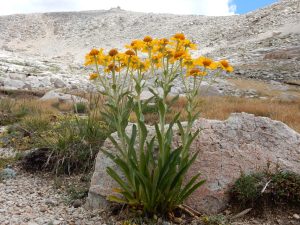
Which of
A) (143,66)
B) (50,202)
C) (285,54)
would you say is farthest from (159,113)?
(285,54)

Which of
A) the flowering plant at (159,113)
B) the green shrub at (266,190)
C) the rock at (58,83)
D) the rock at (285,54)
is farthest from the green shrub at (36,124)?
the rock at (285,54)

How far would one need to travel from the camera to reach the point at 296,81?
18.4 m

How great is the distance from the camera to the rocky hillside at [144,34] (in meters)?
24.2

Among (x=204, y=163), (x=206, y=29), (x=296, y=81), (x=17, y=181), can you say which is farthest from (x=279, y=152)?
(x=206, y=29)

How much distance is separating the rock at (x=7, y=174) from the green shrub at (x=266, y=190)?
2.73 meters

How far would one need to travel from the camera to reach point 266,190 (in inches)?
143

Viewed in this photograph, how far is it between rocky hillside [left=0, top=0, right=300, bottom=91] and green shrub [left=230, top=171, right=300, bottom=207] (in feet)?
55.2

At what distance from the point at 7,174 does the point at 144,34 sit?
137ft

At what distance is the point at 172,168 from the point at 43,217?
1359 mm

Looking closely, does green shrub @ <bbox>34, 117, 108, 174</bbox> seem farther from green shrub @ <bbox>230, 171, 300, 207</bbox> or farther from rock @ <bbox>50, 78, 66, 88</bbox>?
rock @ <bbox>50, 78, 66, 88</bbox>

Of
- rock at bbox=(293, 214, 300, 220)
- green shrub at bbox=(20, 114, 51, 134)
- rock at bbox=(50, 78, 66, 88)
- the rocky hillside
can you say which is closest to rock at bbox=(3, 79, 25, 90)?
rock at bbox=(50, 78, 66, 88)

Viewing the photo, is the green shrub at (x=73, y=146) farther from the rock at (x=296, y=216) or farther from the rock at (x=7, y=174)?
the rock at (x=296, y=216)

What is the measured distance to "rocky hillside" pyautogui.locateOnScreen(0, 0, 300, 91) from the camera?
24188 mm

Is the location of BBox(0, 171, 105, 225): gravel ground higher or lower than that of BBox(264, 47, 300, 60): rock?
higher
